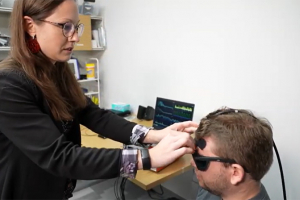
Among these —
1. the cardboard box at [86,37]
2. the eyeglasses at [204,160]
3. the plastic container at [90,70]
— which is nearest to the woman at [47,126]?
the eyeglasses at [204,160]


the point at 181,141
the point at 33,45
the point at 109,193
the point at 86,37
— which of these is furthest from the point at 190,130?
the point at 86,37

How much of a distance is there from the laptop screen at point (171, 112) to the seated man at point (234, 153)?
861 mm

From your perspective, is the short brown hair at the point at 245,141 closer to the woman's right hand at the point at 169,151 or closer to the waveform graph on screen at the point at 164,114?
the woman's right hand at the point at 169,151

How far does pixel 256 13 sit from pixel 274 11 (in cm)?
12

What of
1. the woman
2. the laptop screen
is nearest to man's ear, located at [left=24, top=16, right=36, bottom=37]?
the woman

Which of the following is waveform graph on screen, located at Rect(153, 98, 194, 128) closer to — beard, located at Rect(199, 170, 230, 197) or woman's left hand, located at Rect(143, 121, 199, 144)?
woman's left hand, located at Rect(143, 121, 199, 144)

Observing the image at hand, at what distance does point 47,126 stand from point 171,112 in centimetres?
134

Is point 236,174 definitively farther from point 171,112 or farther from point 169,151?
point 171,112

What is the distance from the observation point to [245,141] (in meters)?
0.93

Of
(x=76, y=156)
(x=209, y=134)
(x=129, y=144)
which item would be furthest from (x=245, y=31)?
(x=76, y=156)

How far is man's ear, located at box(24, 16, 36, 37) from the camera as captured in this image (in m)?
0.89

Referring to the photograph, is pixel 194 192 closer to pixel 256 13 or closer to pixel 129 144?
pixel 129 144

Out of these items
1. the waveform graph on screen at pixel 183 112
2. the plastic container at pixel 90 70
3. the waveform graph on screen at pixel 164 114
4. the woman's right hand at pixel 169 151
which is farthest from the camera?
the plastic container at pixel 90 70

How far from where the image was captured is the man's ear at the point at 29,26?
0.89m
